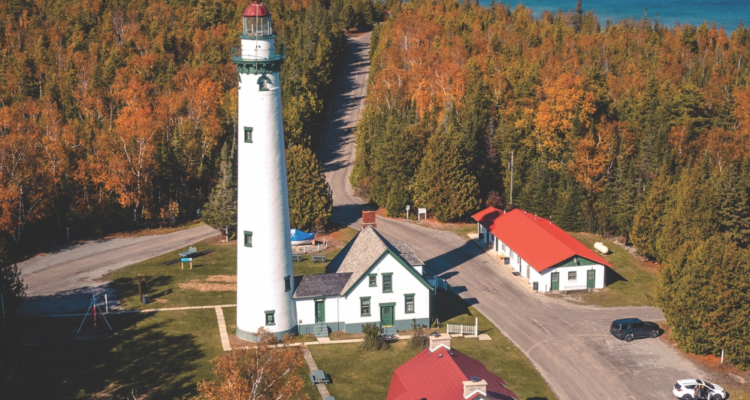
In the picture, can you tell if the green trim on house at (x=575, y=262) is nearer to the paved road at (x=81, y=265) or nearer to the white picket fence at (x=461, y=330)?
the white picket fence at (x=461, y=330)

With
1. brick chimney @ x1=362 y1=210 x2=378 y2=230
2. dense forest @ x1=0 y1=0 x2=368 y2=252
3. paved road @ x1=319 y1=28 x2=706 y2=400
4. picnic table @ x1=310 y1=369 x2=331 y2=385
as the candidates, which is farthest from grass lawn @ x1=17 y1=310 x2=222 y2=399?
paved road @ x1=319 y1=28 x2=706 y2=400

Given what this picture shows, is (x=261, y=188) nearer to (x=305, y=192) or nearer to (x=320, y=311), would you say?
(x=320, y=311)

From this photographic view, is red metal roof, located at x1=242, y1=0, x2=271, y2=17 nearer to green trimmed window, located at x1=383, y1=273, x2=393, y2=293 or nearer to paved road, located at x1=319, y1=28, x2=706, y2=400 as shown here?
green trimmed window, located at x1=383, y1=273, x2=393, y2=293

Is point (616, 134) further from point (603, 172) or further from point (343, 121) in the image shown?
point (343, 121)

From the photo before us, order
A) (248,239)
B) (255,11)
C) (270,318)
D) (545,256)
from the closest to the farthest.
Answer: (255,11), (248,239), (270,318), (545,256)

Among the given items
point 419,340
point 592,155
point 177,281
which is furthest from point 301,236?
point 592,155

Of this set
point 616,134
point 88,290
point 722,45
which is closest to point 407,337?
point 88,290
